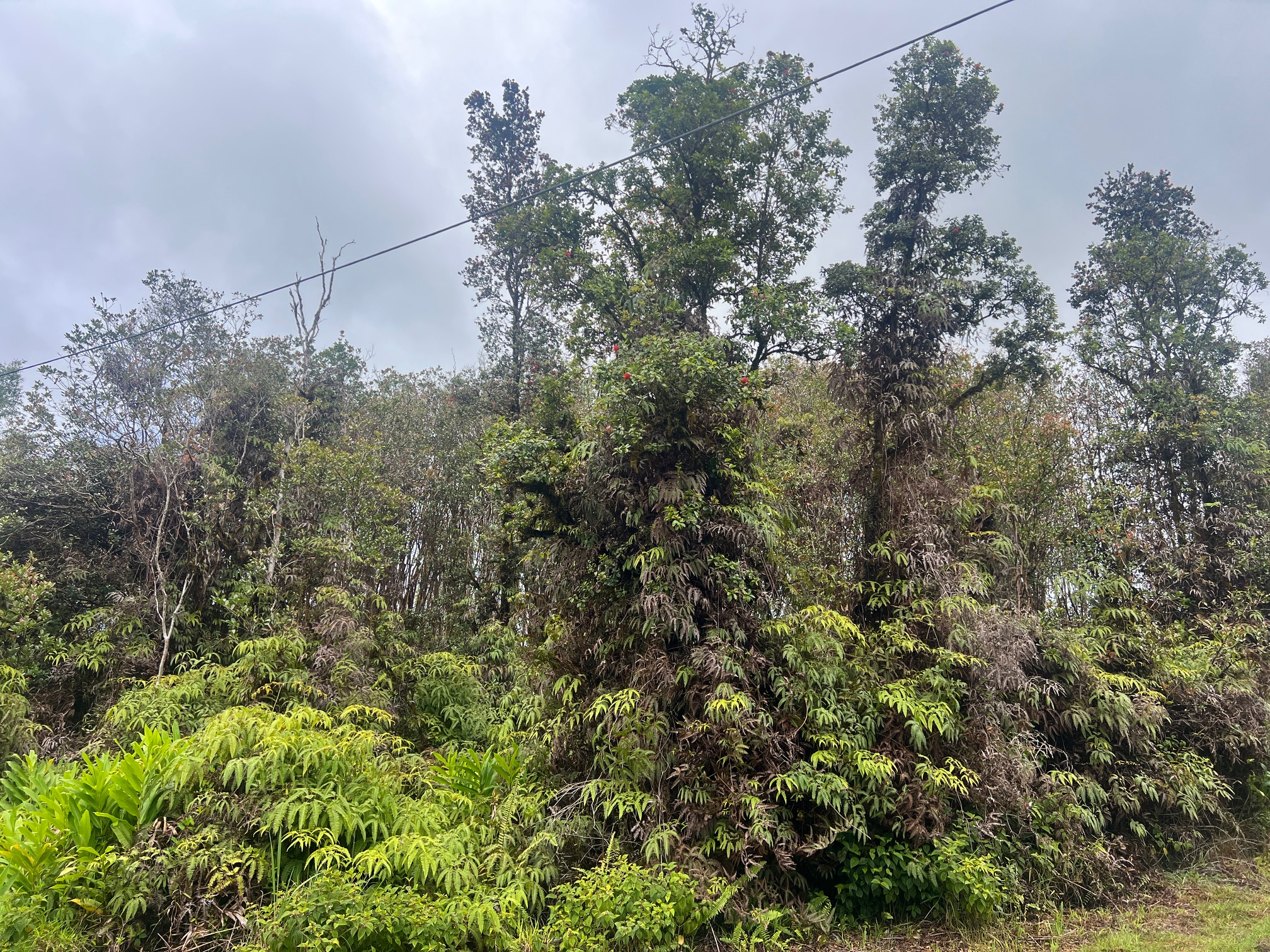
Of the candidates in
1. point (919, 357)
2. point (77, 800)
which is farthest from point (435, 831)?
point (919, 357)

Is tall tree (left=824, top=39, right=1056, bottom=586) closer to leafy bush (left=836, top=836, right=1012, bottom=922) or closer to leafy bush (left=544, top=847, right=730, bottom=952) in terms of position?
leafy bush (left=836, top=836, right=1012, bottom=922)

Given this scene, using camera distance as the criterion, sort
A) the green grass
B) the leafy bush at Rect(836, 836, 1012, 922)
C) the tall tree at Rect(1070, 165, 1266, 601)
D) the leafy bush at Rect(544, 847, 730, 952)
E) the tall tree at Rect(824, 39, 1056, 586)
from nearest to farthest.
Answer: the leafy bush at Rect(544, 847, 730, 952) < the green grass < the leafy bush at Rect(836, 836, 1012, 922) < the tall tree at Rect(824, 39, 1056, 586) < the tall tree at Rect(1070, 165, 1266, 601)

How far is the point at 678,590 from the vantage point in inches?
211

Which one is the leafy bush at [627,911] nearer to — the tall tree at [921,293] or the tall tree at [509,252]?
the tall tree at [921,293]

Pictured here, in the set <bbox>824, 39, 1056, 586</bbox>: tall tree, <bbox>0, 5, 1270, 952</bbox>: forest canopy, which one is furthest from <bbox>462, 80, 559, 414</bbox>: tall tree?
<bbox>824, 39, 1056, 586</bbox>: tall tree

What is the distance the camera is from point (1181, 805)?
6113 millimetres

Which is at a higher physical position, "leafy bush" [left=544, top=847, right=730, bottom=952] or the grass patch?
"leafy bush" [left=544, top=847, right=730, bottom=952]

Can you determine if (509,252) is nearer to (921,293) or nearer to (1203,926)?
(921,293)

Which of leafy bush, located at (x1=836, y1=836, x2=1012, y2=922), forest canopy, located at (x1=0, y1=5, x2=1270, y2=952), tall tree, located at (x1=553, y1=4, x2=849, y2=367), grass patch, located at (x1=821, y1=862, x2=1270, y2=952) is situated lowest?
grass patch, located at (x1=821, y1=862, x2=1270, y2=952)

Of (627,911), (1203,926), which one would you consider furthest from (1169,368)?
(627,911)

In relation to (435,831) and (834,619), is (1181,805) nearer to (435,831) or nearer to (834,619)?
(834,619)

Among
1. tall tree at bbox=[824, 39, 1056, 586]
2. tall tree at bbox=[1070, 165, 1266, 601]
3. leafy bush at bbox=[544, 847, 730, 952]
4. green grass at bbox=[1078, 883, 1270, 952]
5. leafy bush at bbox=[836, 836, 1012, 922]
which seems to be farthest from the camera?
tall tree at bbox=[1070, 165, 1266, 601]

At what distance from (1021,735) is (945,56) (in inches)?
363

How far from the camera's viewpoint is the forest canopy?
14.0 feet
